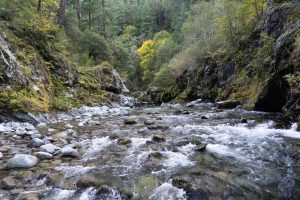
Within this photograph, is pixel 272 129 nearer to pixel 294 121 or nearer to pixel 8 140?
pixel 294 121

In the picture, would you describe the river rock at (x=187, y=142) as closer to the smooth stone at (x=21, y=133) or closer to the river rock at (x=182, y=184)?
the river rock at (x=182, y=184)

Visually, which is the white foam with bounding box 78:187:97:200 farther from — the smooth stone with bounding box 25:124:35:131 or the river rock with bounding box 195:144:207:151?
the smooth stone with bounding box 25:124:35:131

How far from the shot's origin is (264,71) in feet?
53.9

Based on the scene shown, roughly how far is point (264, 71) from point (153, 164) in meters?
12.0

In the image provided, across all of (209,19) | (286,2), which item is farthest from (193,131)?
(209,19)

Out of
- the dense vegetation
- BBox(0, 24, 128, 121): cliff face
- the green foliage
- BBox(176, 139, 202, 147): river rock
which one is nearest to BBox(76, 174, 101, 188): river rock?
BBox(176, 139, 202, 147): river rock

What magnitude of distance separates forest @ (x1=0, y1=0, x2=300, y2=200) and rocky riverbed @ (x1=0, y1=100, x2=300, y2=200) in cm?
2

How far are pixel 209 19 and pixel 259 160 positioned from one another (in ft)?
107

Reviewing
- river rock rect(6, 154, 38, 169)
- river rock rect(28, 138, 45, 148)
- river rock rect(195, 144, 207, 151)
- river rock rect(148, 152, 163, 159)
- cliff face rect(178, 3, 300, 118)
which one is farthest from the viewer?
cliff face rect(178, 3, 300, 118)

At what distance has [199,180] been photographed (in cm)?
A: 564

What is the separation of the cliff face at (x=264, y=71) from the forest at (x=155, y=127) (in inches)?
3.0

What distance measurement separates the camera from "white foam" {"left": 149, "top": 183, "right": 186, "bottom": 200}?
5.07 metres

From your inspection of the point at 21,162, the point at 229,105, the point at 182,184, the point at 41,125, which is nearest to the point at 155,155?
the point at 182,184

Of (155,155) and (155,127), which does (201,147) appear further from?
(155,127)
